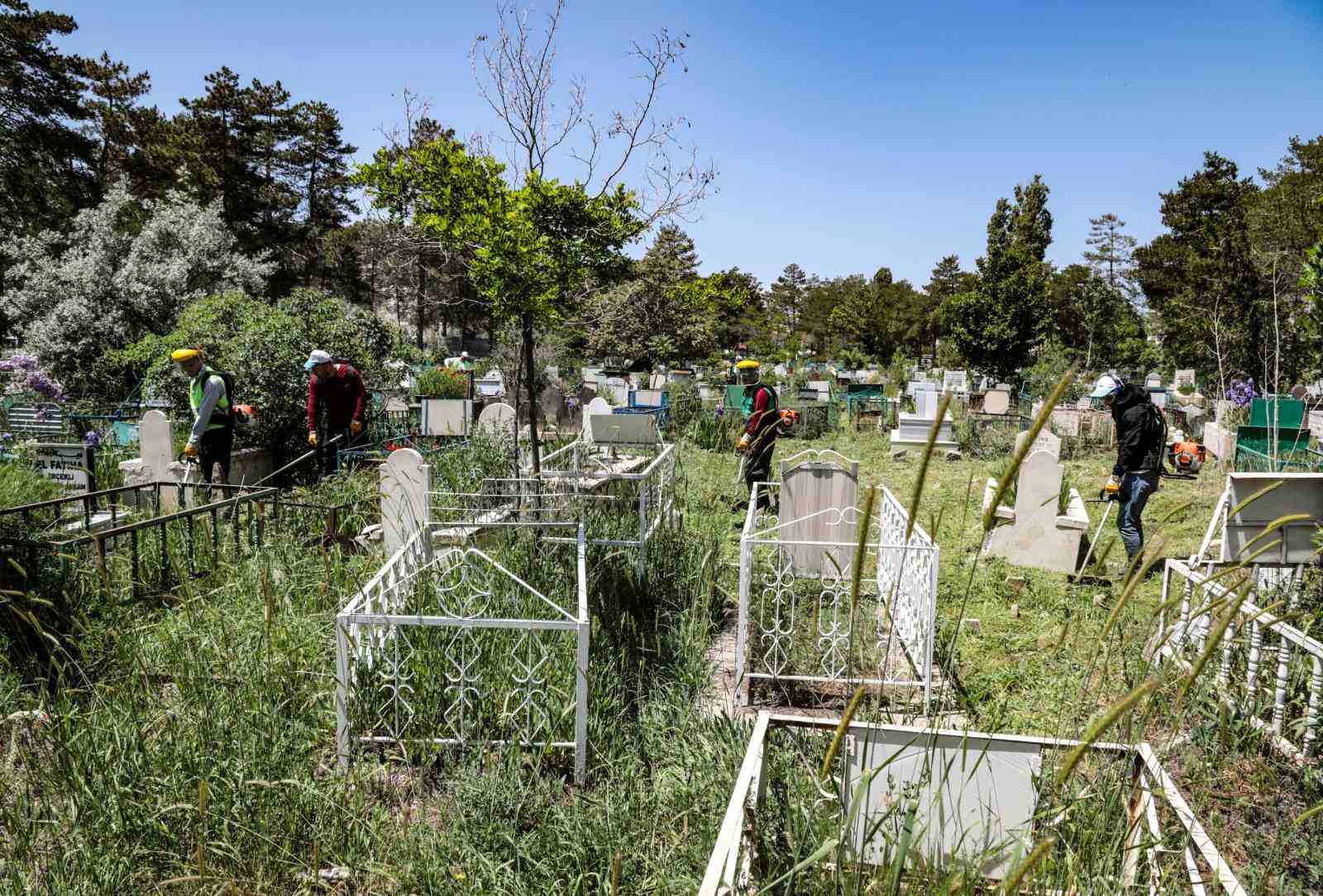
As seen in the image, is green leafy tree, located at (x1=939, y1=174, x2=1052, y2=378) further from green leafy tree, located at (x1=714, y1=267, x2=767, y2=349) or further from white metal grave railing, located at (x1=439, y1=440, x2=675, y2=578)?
white metal grave railing, located at (x1=439, y1=440, x2=675, y2=578)

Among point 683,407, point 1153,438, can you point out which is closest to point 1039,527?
point 1153,438

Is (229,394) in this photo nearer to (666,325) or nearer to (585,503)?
(585,503)

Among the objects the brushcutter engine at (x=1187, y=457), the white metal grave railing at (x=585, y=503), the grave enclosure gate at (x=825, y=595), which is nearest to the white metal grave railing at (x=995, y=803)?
the grave enclosure gate at (x=825, y=595)

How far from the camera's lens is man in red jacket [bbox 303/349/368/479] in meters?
8.02

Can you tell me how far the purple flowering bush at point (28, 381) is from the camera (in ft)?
39.0

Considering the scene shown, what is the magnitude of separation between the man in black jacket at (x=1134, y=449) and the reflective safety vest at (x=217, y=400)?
7.56 meters

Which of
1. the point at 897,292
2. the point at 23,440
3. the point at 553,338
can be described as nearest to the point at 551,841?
the point at 23,440

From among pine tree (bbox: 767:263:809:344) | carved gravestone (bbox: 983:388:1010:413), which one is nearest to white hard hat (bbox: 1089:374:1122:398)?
carved gravestone (bbox: 983:388:1010:413)

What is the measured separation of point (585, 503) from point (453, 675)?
9.88 feet

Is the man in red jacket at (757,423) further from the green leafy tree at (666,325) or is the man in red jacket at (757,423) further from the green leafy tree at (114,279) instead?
the green leafy tree at (114,279)

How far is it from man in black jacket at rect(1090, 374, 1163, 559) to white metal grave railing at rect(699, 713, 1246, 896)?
4787 millimetres

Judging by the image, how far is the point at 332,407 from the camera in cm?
833

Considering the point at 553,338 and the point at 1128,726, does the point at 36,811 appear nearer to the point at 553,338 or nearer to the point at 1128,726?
the point at 1128,726

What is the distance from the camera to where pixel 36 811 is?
252 centimetres
